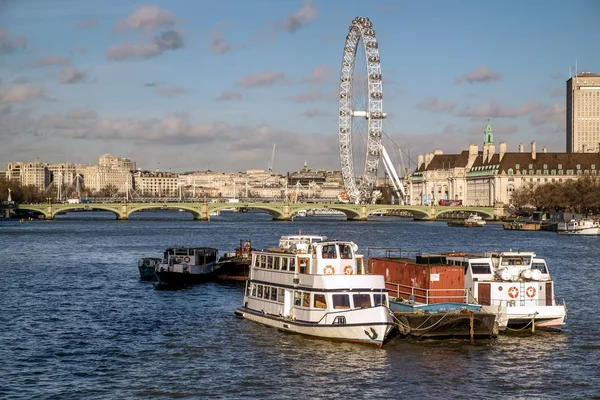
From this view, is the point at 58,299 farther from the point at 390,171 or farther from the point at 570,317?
the point at 390,171

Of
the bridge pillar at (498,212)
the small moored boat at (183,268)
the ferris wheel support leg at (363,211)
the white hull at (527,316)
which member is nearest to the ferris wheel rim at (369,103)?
the ferris wheel support leg at (363,211)

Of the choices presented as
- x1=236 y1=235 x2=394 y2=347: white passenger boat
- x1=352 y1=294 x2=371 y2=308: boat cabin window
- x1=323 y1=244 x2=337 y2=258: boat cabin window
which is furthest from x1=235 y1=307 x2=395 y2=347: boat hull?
x1=323 y1=244 x2=337 y2=258: boat cabin window

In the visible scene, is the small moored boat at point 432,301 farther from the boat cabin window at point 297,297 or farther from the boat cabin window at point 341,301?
→ the boat cabin window at point 297,297

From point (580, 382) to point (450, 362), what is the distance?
4.06 meters

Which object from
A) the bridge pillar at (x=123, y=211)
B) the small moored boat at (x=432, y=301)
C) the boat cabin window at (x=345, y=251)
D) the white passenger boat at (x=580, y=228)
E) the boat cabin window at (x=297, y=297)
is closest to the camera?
the small moored boat at (x=432, y=301)

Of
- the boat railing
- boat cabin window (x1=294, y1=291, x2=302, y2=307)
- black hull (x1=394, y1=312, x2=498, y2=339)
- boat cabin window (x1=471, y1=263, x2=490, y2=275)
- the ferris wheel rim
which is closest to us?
black hull (x1=394, y1=312, x2=498, y2=339)

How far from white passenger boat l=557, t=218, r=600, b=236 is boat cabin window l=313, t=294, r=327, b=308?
8454cm

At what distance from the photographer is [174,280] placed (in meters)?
54.3

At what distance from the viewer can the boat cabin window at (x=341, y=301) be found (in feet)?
108

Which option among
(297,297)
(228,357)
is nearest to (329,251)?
(297,297)

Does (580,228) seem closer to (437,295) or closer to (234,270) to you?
(234,270)

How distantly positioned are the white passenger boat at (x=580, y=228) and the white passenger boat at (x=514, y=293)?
3113 inches

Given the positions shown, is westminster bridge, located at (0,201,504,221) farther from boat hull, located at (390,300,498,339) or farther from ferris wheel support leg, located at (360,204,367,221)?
boat hull, located at (390,300,498,339)

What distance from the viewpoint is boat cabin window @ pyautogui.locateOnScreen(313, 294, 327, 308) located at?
3326cm
